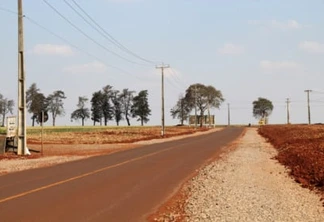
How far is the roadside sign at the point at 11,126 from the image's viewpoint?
1354 inches

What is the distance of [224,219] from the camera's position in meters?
9.66

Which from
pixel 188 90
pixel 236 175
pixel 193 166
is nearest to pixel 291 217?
pixel 236 175

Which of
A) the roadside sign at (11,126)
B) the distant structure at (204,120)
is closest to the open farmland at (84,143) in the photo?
the roadside sign at (11,126)

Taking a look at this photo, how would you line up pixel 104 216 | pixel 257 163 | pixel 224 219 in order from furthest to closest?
pixel 257 163 → pixel 104 216 → pixel 224 219

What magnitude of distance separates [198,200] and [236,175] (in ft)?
20.6

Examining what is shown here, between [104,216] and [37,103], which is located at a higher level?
[37,103]

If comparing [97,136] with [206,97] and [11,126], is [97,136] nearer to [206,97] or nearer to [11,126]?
[11,126]

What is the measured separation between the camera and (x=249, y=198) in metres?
12.4

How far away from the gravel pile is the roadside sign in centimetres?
1934

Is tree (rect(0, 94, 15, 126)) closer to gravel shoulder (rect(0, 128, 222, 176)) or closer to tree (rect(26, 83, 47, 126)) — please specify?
tree (rect(26, 83, 47, 126))

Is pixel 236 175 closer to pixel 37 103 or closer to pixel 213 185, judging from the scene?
pixel 213 185

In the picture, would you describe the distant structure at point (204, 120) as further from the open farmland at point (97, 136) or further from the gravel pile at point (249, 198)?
the gravel pile at point (249, 198)

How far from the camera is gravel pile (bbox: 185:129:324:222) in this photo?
Result: 10.0 metres

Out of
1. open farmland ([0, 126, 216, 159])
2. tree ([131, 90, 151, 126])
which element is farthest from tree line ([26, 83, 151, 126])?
open farmland ([0, 126, 216, 159])
